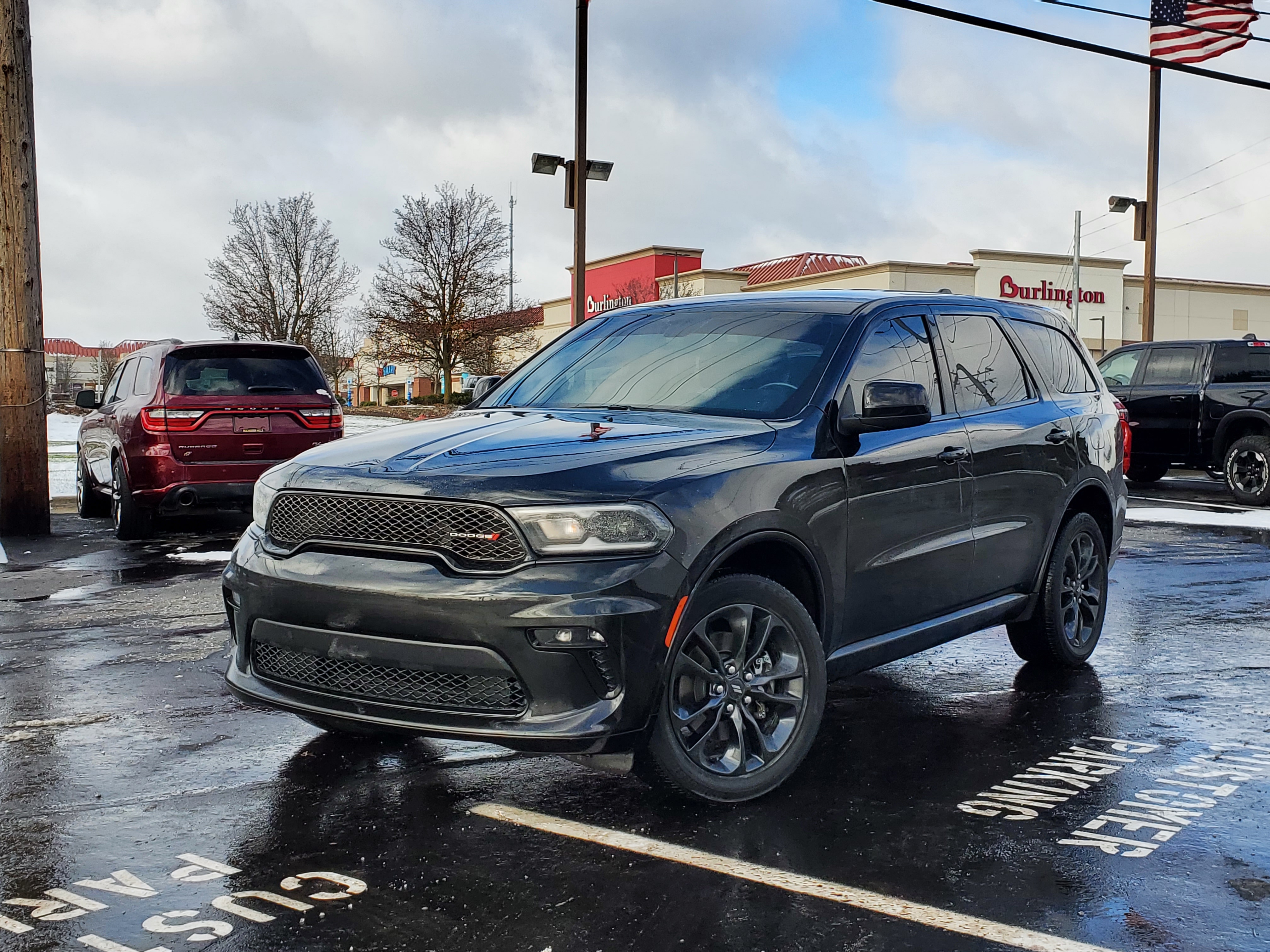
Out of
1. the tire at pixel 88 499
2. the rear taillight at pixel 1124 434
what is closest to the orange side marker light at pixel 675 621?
the rear taillight at pixel 1124 434

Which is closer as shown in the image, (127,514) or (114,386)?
(127,514)

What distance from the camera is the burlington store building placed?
53844mm

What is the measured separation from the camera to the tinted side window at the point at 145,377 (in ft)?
39.0

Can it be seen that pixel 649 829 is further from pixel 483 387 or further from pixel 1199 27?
pixel 1199 27

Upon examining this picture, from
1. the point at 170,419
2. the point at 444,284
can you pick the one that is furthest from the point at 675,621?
the point at 444,284

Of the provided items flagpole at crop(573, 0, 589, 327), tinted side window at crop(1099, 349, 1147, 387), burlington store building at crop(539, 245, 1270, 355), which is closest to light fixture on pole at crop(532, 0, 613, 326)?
flagpole at crop(573, 0, 589, 327)

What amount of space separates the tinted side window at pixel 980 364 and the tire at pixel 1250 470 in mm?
A: 10733

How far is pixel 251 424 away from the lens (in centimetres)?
1176

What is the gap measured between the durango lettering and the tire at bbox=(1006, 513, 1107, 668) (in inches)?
1908

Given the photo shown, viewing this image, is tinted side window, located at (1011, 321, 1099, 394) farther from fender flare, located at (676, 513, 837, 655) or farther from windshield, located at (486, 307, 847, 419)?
fender flare, located at (676, 513, 837, 655)

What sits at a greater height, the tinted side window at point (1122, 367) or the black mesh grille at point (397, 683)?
the tinted side window at point (1122, 367)

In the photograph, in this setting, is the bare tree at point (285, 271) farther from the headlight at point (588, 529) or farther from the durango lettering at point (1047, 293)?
the headlight at point (588, 529)

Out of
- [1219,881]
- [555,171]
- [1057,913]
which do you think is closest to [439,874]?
[1057,913]

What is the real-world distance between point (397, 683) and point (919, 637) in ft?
7.26
